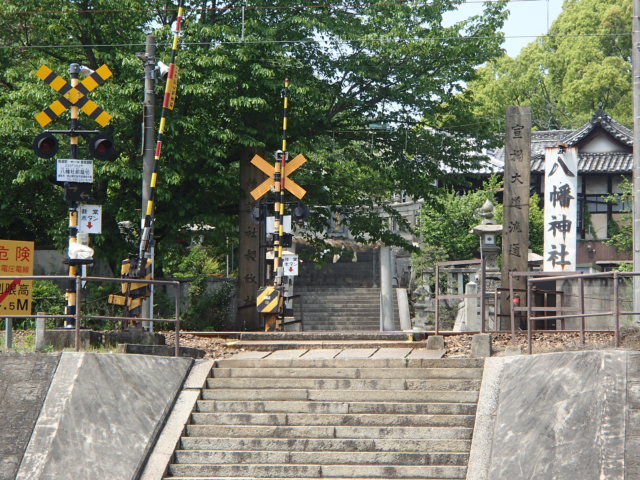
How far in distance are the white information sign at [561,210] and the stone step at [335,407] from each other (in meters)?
6.44

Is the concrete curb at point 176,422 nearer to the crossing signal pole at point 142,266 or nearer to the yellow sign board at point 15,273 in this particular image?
the crossing signal pole at point 142,266

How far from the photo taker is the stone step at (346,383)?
1436 cm

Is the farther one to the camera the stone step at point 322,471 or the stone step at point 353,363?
the stone step at point 353,363

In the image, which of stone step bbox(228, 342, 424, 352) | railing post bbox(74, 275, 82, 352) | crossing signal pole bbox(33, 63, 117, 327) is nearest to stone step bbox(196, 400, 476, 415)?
railing post bbox(74, 275, 82, 352)

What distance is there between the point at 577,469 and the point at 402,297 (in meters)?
14.8

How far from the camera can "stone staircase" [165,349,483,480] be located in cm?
1289

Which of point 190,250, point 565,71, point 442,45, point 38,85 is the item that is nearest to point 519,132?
point 442,45

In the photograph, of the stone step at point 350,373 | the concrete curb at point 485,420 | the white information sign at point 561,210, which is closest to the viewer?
the concrete curb at point 485,420

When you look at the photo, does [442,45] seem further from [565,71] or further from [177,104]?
[565,71]

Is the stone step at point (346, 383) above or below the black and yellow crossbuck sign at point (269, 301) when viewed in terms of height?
below

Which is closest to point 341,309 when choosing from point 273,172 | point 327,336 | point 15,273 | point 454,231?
point 454,231

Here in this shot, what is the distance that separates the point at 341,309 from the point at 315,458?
22.7 m

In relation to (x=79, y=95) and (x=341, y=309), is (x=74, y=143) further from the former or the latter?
(x=341, y=309)

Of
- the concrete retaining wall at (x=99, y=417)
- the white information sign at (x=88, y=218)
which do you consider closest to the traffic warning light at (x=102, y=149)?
the white information sign at (x=88, y=218)
